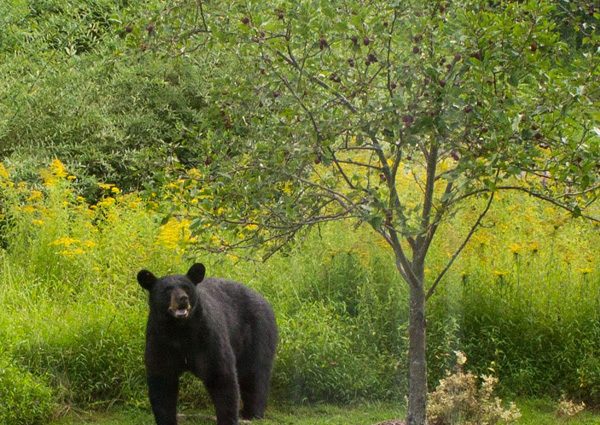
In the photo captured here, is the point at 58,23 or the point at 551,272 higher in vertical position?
the point at 58,23

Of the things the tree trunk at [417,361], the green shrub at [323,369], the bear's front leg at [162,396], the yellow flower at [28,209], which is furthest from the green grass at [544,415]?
the yellow flower at [28,209]

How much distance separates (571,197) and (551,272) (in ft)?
9.79

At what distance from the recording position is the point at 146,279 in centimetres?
724

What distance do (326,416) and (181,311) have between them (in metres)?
1.85

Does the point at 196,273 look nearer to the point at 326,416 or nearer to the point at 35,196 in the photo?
the point at 326,416

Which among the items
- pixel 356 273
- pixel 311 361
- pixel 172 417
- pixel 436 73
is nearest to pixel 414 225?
pixel 436 73

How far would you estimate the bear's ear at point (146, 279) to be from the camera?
7.17 m

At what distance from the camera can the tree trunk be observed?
22.1 feet

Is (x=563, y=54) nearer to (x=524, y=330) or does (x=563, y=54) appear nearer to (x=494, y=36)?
(x=494, y=36)

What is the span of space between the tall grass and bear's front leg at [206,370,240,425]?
918 mm

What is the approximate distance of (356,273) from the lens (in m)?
9.55

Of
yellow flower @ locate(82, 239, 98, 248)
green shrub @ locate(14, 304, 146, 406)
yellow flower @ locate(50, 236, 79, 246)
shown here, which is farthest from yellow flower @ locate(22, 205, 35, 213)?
green shrub @ locate(14, 304, 146, 406)

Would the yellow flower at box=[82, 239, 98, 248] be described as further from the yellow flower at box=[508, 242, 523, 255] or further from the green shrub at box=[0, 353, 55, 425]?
the yellow flower at box=[508, 242, 523, 255]

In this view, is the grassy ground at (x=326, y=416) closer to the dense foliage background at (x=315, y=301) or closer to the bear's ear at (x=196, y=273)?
the dense foliage background at (x=315, y=301)
